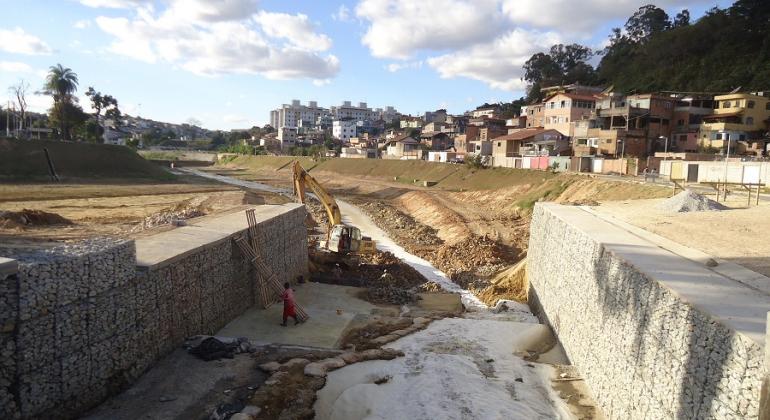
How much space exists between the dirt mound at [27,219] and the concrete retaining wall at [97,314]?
13.6 m

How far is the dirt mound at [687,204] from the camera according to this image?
1622 centimetres

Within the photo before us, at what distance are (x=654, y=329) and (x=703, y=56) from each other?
7605 cm

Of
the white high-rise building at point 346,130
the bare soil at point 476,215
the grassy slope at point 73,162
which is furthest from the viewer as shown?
the white high-rise building at point 346,130

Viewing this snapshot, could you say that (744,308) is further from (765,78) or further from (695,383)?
(765,78)

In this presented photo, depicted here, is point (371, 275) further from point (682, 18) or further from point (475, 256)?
point (682, 18)

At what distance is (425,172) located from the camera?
68.8 metres

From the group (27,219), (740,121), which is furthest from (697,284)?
(740,121)

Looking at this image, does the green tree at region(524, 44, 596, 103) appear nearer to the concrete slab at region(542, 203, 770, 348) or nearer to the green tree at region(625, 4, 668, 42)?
the green tree at region(625, 4, 668, 42)

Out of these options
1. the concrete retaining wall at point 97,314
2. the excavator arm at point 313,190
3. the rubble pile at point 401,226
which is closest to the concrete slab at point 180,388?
the concrete retaining wall at point 97,314

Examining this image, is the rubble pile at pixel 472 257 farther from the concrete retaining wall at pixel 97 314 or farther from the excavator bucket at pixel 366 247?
the concrete retaining wall at pixel 97 314


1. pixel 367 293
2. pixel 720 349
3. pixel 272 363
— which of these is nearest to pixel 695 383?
pixel 720 349

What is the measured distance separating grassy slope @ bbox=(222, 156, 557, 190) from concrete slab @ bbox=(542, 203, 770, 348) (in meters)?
33.9

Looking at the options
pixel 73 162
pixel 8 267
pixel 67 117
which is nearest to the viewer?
pixel 8 267

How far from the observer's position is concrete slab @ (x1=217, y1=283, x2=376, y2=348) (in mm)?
13547
